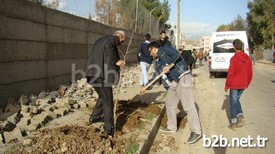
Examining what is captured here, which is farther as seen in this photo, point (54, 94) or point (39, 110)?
point (54, 94)

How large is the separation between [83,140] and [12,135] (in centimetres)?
105

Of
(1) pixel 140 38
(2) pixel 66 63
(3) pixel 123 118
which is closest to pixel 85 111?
(3) pixel 123 118

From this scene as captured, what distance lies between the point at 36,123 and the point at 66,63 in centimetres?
507

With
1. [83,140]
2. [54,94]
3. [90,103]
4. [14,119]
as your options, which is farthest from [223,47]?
[83,140]

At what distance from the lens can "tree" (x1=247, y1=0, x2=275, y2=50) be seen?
149ft

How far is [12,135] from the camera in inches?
193

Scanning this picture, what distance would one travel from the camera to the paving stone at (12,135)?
4833 millimetres

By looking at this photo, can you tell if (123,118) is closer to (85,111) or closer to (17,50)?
(85,111)

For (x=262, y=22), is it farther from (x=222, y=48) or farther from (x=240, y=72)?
(x=240, y=72)

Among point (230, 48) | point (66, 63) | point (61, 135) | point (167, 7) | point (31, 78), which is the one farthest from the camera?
point (167, 7)

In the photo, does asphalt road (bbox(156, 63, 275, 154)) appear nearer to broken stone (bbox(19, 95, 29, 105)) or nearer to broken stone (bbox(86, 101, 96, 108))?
broken stone (bbox(86, 101, 96, 108))

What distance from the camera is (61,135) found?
192 inches

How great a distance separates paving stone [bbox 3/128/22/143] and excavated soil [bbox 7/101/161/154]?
0.17 m

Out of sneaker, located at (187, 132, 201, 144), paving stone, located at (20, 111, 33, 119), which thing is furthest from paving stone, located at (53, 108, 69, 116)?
sneaker, located at (187, 132, 201, 144)
